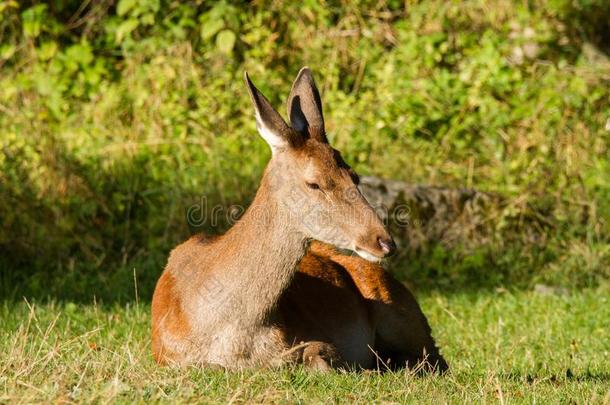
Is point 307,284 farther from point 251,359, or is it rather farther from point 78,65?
point 78,65

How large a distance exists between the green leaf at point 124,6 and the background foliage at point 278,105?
4 centimetres

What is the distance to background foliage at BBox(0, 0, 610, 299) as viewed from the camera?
9.95 meters

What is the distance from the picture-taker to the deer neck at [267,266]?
5754mm

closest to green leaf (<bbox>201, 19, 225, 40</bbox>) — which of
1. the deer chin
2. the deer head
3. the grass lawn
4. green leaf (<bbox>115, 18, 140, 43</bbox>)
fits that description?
green leaf (<bbox>115, 18, 140, 43</bbox>)

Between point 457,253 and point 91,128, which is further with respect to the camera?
point 91,128

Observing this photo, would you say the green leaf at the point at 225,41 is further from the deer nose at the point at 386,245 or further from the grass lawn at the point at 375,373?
the deer nose at the point at 386,245

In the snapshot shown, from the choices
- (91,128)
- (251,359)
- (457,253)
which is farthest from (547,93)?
(251,359)

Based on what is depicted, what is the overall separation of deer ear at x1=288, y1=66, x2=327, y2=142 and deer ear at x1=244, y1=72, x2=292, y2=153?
0.53 ft

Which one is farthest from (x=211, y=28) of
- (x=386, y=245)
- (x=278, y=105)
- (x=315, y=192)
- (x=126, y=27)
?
Result: (x=386, y=245)

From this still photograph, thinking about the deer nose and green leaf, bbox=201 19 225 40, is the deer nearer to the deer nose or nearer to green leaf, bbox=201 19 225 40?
the deer nose

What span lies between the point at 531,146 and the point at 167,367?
6945 millimetres

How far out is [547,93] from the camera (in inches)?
474

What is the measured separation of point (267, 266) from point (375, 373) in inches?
31.3

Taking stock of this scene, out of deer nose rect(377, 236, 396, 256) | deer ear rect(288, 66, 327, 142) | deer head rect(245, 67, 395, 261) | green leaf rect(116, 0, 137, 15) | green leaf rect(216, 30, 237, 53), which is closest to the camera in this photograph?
deer nose rect(377, 236, 396, 256)
